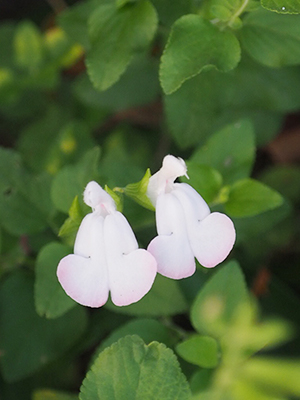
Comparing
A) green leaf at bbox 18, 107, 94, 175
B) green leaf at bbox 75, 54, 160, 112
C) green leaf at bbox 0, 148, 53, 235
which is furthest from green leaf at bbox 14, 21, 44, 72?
green leaf at bbox 0, 148, 53, 235

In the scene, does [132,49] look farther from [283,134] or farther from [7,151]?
[283,134]

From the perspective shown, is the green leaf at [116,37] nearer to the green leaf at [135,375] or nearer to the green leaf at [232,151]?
the green leaf at [232,151]

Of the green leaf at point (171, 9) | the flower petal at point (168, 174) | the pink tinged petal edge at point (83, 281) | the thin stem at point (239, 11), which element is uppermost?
the thin stem at point (239, 11)

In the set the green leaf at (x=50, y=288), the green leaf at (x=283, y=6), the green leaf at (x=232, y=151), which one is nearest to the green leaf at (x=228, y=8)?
the green leaf at (x=283, y=6)

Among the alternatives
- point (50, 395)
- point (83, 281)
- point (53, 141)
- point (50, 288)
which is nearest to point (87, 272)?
point (83, 281)

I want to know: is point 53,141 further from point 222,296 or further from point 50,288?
point 222,296

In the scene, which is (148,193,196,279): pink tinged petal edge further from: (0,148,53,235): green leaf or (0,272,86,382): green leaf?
(0,272,86,382): green leaf
